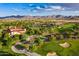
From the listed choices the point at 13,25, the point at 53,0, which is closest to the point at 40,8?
the point at 53,0

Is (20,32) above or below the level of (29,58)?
above

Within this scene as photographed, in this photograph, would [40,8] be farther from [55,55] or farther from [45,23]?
[55,55]

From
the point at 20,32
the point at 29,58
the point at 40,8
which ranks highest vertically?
the point at 40,8

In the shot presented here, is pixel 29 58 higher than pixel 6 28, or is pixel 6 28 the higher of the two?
pixel 6 28

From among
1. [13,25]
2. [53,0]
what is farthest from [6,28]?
[53,0]

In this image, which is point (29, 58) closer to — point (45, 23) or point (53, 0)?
point (45, 23)

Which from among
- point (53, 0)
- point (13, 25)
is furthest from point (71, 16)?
point (13, 25)

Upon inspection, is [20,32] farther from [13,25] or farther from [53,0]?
[53,0]
